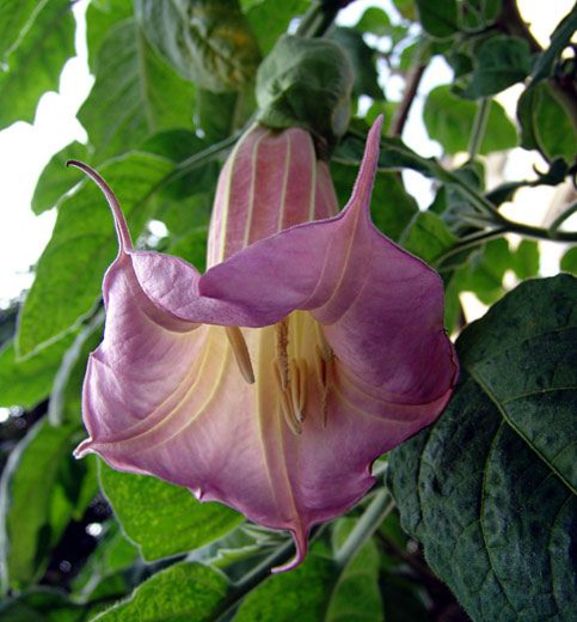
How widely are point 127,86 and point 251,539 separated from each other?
1.72 feet

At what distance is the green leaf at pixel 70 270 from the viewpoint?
655mm

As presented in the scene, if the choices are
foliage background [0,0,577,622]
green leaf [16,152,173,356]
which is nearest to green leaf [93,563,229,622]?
foliage background [0,0,577,622]

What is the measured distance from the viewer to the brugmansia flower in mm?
324

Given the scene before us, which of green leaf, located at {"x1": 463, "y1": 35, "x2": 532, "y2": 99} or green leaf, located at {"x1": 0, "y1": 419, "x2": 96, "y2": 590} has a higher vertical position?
green leaf, located at {"x1": 463, "y1": 35, "x2": 532, "y2": 99}

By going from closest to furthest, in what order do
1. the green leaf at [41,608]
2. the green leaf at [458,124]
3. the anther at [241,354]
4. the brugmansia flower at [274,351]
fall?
the brugmansia flower at [274,351] < the anther at [241,354] < the green leaf at [41,608] < the green leaf at [458,124]

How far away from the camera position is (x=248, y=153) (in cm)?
50

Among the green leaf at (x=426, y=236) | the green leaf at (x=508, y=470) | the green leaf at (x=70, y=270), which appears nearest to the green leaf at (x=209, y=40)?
the green leaf at (x=70, y=270)

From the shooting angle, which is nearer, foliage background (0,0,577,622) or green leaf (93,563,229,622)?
foliage background (0,0,577,622)

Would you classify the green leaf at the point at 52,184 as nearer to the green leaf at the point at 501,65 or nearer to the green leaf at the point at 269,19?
the green leaf at the point at 269,19

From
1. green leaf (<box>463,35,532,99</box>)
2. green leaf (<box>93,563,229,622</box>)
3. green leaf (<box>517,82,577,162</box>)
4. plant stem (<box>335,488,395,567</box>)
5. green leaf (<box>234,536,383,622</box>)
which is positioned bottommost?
green leaf (<box>234,536,383,622</box>)

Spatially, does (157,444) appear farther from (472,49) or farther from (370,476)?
(472,49)

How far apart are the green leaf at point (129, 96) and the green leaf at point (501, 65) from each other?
42 cm

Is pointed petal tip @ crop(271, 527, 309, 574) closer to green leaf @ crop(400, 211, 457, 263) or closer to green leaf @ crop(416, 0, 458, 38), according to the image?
green leaf @ crop(400, 211, 457, 263)

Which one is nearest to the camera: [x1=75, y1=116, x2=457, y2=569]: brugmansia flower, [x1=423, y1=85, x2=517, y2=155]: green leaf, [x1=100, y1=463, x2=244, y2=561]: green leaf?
[x1=75, y1=116, x2=457, y2=569]: brugmansia flower
